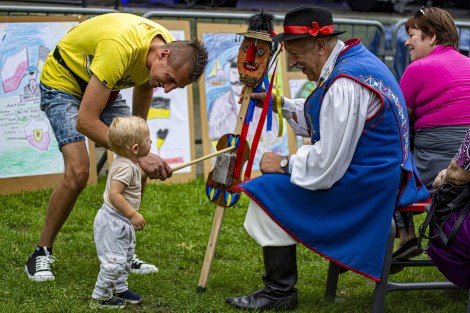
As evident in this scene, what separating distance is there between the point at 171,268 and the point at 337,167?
1.61m

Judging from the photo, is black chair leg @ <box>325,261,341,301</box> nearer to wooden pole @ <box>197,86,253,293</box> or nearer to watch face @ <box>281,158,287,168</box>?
wooden pole @ <box>197,86,253,293</box>

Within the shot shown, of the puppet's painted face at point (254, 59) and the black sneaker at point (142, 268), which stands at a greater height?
the puppet's painted face at point (254, 59)

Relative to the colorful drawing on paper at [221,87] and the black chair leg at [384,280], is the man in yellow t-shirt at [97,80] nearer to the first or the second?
the black chair leg at [384,280]

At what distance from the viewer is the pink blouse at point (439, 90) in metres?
5.20

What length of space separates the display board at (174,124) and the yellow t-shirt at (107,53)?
2445mm

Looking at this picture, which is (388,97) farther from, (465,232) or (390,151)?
(465,232)

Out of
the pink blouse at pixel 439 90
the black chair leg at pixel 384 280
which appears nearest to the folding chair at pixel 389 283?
the black chair leg at pixel 384 280

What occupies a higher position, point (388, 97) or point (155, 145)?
point (388, 97)

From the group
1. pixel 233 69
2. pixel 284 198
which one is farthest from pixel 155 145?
pixel 284 198

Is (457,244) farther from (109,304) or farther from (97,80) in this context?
(97,80)

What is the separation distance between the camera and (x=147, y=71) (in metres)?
4.93

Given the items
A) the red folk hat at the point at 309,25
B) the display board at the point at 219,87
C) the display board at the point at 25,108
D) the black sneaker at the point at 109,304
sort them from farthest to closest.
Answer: the display board at the point at 219,87 < the display board at the point at 25,108 < the black sneaker at the point at 109,304 < the red folk hat at the point at 309,25

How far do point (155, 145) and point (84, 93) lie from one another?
2.72 meters

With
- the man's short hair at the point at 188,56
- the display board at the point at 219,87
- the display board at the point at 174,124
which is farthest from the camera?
the display board at the point at 219,87
